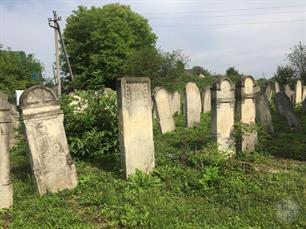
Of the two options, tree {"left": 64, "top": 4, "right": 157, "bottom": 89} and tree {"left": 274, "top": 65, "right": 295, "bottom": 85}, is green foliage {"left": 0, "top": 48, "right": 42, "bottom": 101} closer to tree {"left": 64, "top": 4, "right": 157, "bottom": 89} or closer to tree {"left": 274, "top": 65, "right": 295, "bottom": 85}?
tree {"left": 64, "top": 4, "right": 157, "bottom": 89}

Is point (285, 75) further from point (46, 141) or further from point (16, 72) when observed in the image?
point (46, 141)

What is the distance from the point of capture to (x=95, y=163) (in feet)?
27.0

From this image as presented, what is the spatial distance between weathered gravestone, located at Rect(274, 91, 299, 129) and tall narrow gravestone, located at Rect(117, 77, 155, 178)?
21.2 ft

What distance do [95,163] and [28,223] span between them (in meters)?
3.08

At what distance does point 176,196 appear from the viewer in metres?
6.11

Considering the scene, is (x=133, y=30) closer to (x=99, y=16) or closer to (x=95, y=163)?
(x=99, y=16)

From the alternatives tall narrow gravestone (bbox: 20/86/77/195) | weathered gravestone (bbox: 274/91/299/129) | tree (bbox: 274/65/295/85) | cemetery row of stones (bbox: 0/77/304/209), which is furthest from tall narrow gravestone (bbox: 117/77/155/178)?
tree (bbox: 274/65/295/85)

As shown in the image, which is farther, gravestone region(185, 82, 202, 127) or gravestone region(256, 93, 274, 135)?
gravestone region(185, 82, 202, 127)

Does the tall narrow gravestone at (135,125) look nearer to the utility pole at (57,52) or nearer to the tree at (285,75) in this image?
the utility pole at (57,52)

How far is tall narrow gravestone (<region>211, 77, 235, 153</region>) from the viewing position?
8805 mm

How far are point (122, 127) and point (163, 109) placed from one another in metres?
5.45

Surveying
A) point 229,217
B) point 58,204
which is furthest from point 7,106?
point 229,217

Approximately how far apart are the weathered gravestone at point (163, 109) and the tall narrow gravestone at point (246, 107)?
3.31m

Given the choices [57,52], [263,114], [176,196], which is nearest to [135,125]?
[176,196]
